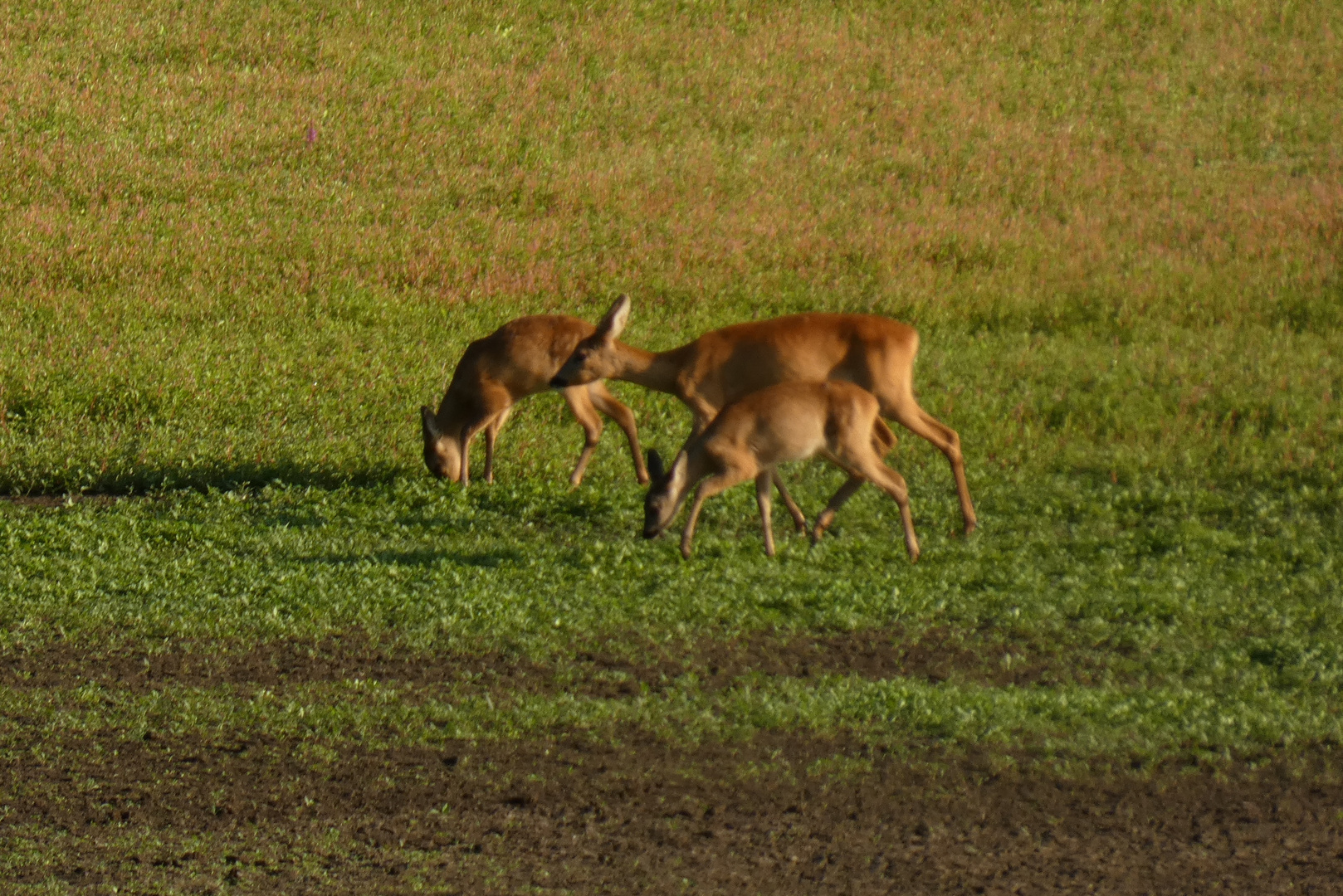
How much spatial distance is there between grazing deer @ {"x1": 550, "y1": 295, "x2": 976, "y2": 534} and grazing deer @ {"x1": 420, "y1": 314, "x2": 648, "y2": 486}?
1.03 metres

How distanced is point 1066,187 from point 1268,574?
49.0 ft

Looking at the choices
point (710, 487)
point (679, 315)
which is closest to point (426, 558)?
point (710, 487)

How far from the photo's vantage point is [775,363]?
A: 1209 centimetres

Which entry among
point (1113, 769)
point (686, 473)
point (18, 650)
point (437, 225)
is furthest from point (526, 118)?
point (1113, 769)

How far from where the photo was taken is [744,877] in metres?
6.82

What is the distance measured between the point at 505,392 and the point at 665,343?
4.72 metres

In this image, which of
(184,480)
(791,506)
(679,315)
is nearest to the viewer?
(791,506)

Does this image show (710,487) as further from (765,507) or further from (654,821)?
(654,821)

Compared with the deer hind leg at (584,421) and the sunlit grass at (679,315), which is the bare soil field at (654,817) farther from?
the deer hind leg at (584,421)

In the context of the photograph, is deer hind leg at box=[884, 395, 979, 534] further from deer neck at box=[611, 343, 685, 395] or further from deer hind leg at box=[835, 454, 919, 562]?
deer neck at box=[611, 343, 685, 395]

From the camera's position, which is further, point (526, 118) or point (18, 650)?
point (526, 118)

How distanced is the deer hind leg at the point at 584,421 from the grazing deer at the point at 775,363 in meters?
1.10

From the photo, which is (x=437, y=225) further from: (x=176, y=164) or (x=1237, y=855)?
(x=1237, y=855)

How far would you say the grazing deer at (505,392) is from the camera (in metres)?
13.4
